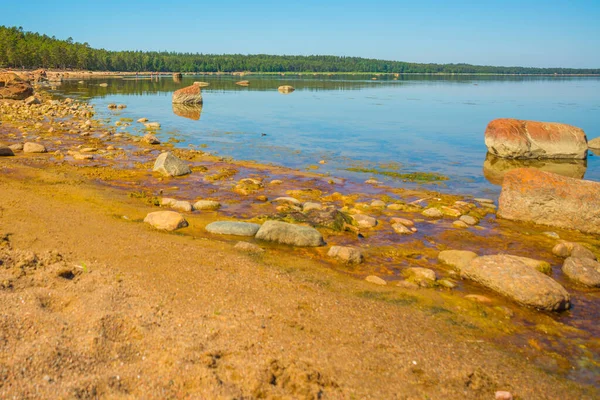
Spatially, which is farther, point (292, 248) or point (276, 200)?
point (276, 200)

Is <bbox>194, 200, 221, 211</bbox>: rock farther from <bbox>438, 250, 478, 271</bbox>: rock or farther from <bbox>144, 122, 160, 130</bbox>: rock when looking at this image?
<bbox>144, 122, 160, 130</bbox>: rock

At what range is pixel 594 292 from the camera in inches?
291

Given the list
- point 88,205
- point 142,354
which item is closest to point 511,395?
point 142,354

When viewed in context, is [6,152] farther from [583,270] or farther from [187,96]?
[187,96]

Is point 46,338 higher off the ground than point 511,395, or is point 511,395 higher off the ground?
point 46,338

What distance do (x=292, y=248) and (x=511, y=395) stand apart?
4928 millimetres

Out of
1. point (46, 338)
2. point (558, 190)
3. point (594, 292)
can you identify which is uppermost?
point (558, 190)

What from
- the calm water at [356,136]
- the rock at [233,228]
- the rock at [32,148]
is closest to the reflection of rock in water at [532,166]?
the calm water at [356,136]

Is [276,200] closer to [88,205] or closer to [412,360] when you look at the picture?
[88,205]

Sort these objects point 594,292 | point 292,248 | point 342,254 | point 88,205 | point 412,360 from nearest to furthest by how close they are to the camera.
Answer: point 412,360 → point 594,292 → point 342,254 → point 292,248 → point 88,205

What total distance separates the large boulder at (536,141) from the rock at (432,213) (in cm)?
1218

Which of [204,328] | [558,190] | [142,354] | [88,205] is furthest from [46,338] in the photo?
[558,190]

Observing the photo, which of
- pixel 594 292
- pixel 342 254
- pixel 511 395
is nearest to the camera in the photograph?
pixel 511 395

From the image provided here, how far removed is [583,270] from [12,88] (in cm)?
4596
